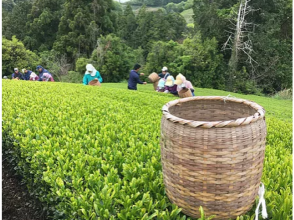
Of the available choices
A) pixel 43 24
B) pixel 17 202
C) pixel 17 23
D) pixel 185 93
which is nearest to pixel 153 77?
pixel 185 93

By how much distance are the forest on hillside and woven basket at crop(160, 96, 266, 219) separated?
17.7 m

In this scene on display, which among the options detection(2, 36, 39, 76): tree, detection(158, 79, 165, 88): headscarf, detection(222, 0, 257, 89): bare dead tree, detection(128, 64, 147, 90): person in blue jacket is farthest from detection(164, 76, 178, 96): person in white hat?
detection(2, 36, 39, 76): tree

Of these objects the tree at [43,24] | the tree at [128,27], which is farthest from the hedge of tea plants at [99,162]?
the tree at [43,24]

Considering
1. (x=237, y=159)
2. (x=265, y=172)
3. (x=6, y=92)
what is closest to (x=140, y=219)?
(x=237, y=159)

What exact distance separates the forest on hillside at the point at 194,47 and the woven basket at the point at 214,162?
17739mm

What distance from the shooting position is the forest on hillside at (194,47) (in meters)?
19.0

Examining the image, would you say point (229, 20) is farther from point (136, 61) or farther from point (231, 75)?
point (136, 61)

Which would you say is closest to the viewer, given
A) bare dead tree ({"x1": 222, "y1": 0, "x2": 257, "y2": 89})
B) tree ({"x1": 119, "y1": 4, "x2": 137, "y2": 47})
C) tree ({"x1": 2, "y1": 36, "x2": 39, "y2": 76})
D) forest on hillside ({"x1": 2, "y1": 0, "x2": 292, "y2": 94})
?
bare dead tree ({"x1": 222, "y1": 0, "x2": 257, "y2": 89})

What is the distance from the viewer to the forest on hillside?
62.4ft

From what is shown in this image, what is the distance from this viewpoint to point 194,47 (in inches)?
768

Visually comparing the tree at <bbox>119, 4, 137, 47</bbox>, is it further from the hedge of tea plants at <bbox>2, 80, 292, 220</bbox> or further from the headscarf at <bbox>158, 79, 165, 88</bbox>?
the hedge of tea plants at <bbox>2, 80, 292, 220</bbox>

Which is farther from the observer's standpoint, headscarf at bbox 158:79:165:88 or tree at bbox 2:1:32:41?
tree at bbox 2:1:32:41

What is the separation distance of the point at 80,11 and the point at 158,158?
74.2 feet

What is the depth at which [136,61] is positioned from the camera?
22.7m
